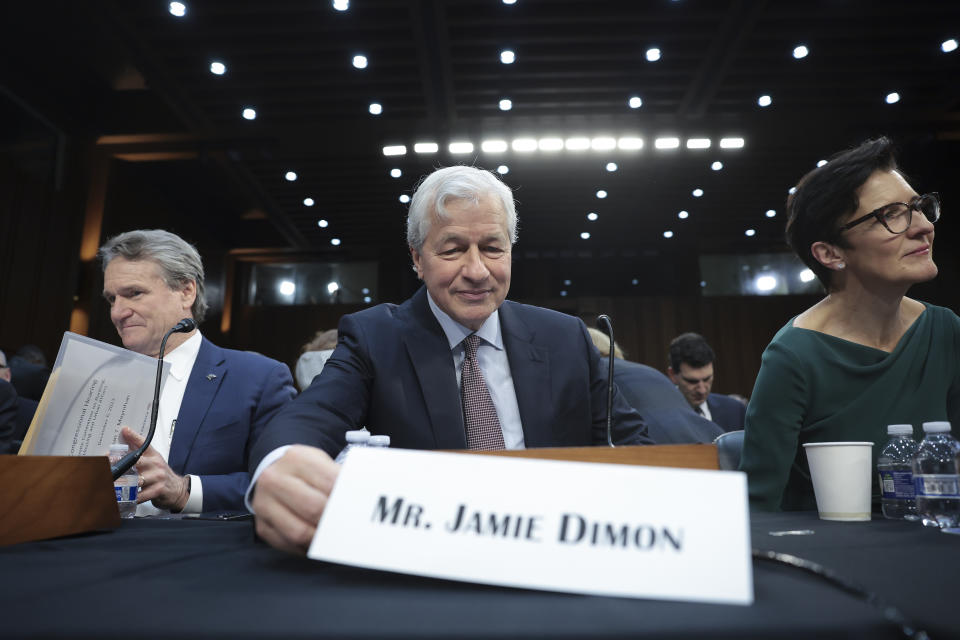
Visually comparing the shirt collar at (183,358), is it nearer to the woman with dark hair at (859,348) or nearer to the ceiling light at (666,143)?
the woman with dark hair at (859,348)

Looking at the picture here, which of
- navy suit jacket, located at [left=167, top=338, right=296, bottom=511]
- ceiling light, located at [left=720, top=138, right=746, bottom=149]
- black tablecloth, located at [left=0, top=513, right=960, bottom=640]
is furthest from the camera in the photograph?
ceiling light, located at [left=720, top=138, right=746, bottom=149]

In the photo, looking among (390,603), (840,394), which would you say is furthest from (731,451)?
(390,603)

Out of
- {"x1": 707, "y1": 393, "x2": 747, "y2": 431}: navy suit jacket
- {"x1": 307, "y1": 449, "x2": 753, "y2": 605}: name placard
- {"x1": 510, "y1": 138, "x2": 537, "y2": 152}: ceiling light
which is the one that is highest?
{"x1": 510, "y1": 138, "x2": 537, "y2": 152}: ceiling light

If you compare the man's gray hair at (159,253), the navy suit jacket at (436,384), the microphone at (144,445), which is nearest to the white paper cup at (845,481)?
the navy suit jacket at (436,384)

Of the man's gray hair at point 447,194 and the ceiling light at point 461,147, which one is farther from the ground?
the ceiling light at point 461,147

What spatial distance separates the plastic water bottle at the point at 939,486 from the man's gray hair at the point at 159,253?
2.02m

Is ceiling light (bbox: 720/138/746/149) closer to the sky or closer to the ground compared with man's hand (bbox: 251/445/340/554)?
closer to the sky

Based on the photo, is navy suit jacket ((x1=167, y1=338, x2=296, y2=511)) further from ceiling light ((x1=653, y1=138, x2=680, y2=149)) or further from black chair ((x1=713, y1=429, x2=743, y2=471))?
ceiling light ((x1=653, y1=138, x2=680, y2=149))

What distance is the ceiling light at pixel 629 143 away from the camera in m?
7.52

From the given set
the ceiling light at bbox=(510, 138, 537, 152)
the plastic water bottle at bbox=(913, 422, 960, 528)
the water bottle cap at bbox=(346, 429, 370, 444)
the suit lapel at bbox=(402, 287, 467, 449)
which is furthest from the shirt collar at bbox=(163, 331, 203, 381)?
the ceiling light at bbox=(510, 138, 537, 152)

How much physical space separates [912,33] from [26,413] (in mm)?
7810

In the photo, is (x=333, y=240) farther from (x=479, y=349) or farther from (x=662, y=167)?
(x=479, y=349)

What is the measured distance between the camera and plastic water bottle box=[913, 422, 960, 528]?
0.84 m

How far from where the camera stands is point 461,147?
25.0 ft
